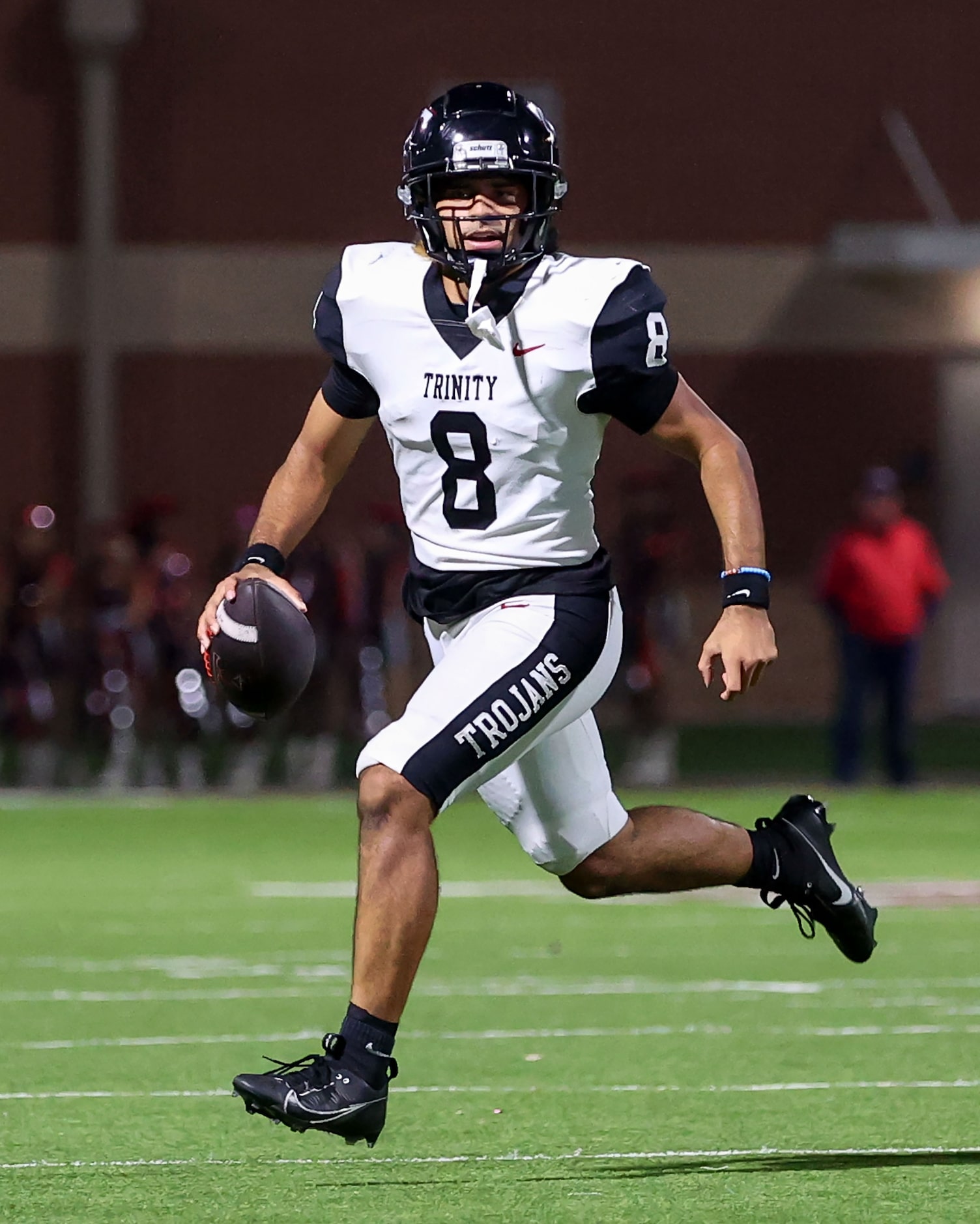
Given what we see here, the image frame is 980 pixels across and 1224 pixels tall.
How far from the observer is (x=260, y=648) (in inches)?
214

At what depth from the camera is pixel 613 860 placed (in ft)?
18.6

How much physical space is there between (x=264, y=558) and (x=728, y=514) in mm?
978

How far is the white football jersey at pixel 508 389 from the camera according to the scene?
5383mm

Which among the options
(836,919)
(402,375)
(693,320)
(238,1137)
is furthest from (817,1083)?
(693,320)

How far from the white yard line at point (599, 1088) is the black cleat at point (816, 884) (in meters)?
0.33

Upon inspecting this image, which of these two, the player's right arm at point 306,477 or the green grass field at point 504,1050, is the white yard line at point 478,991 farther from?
the player's right arm at point 306,477

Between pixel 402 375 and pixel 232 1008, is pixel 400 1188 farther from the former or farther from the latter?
pixel 232 1008

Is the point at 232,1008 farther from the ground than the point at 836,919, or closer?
closer

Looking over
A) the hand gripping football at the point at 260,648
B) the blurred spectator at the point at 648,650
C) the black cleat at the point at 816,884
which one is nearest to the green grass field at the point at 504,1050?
the black cleat at the point at 816,884

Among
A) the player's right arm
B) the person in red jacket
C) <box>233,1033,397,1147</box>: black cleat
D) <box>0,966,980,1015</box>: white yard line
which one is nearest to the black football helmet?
the player's right arm

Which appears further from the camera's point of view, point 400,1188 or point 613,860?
point 613,860

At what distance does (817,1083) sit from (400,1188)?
1582 millimetres

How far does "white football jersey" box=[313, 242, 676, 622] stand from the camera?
17.7ft

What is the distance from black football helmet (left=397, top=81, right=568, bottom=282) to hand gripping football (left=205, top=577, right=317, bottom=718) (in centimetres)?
76
